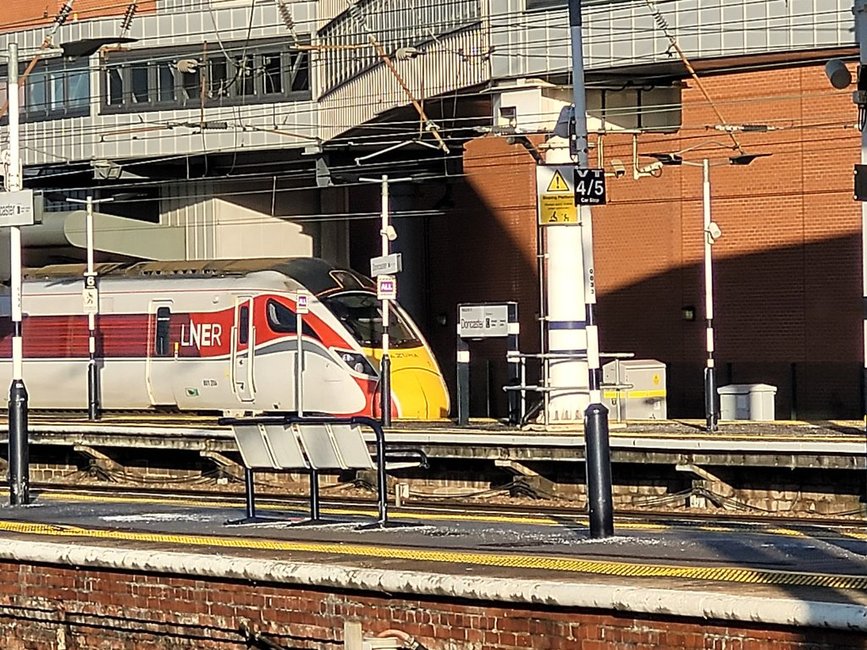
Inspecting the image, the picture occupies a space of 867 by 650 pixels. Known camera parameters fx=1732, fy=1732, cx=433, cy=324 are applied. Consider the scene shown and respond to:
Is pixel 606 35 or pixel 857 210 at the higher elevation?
pixel 606 35

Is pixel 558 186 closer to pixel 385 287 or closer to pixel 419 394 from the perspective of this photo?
pixel 385 287

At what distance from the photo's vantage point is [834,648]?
870cm

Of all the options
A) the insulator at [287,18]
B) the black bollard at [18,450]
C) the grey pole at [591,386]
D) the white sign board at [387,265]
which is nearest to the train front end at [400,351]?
the white sign board at [387,265]

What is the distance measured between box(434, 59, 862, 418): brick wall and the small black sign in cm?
1682

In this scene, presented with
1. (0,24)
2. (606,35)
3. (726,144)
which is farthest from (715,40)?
(0,24)

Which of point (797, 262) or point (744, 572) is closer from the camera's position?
point (744, 572)

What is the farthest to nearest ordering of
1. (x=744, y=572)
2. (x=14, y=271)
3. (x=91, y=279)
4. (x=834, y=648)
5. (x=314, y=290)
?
(x=91, y=279) → (x=314, y=290) → (x=14, y=271) → (x=744, y=572) → (x=834, y=648)

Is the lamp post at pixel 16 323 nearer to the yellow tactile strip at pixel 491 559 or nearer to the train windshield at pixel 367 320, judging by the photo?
the yellow tactile strip at pixel 491 559

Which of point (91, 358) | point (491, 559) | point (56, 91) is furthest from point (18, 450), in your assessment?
point (56, 91)

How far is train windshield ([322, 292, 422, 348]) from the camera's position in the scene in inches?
1121

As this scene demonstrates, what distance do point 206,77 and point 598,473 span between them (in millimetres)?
26952

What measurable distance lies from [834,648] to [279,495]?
52.2 ft

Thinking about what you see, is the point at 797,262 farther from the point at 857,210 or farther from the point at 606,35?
the point at 606,35

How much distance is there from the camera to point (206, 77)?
39031 millimetres
